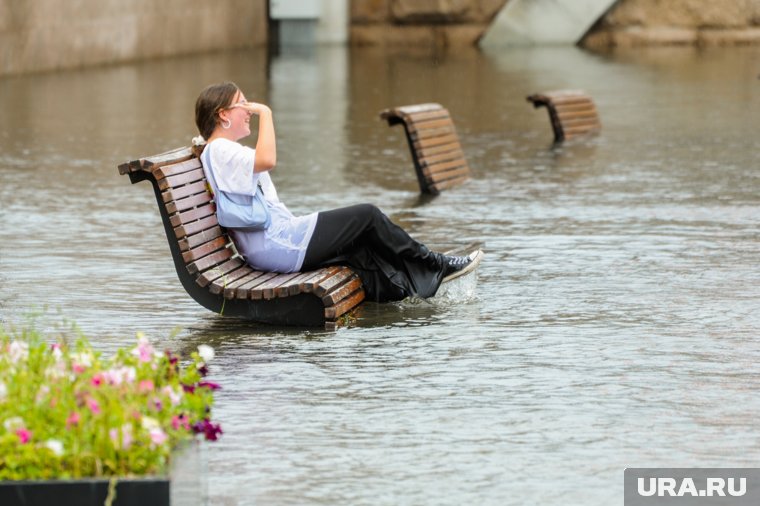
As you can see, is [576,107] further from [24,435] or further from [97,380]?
[24,435]

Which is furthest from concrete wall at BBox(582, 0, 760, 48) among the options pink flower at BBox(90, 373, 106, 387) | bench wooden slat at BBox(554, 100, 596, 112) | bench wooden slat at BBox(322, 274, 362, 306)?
pink flower at BBox(90, 373, 106, 387)

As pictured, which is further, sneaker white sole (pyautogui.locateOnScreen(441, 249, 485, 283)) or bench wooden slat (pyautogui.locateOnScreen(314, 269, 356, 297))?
sneaker white sole (pyautogui.locateOnScreen(441, 249, 485, 283))

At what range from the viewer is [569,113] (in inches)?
648

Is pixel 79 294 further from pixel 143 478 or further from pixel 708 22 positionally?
pixel 708 22

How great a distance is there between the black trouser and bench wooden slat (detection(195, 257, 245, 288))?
0.36 meters

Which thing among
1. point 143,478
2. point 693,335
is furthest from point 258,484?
point 693,335

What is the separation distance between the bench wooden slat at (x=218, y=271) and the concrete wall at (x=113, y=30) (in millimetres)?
16276

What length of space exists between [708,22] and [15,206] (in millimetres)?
25071

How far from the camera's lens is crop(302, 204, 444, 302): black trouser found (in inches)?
297

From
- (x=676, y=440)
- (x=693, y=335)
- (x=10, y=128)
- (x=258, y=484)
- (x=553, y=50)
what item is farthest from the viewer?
(x=553, y=50)

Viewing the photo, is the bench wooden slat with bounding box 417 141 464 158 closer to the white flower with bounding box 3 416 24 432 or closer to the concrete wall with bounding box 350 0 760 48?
the white flower with bounding box 3 416 24 432

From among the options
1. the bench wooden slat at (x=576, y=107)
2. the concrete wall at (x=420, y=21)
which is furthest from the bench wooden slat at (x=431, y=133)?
the concrete wall at (x=420, y=21)

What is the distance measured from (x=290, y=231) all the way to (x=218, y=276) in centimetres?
43

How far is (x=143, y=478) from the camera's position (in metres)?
3.92
